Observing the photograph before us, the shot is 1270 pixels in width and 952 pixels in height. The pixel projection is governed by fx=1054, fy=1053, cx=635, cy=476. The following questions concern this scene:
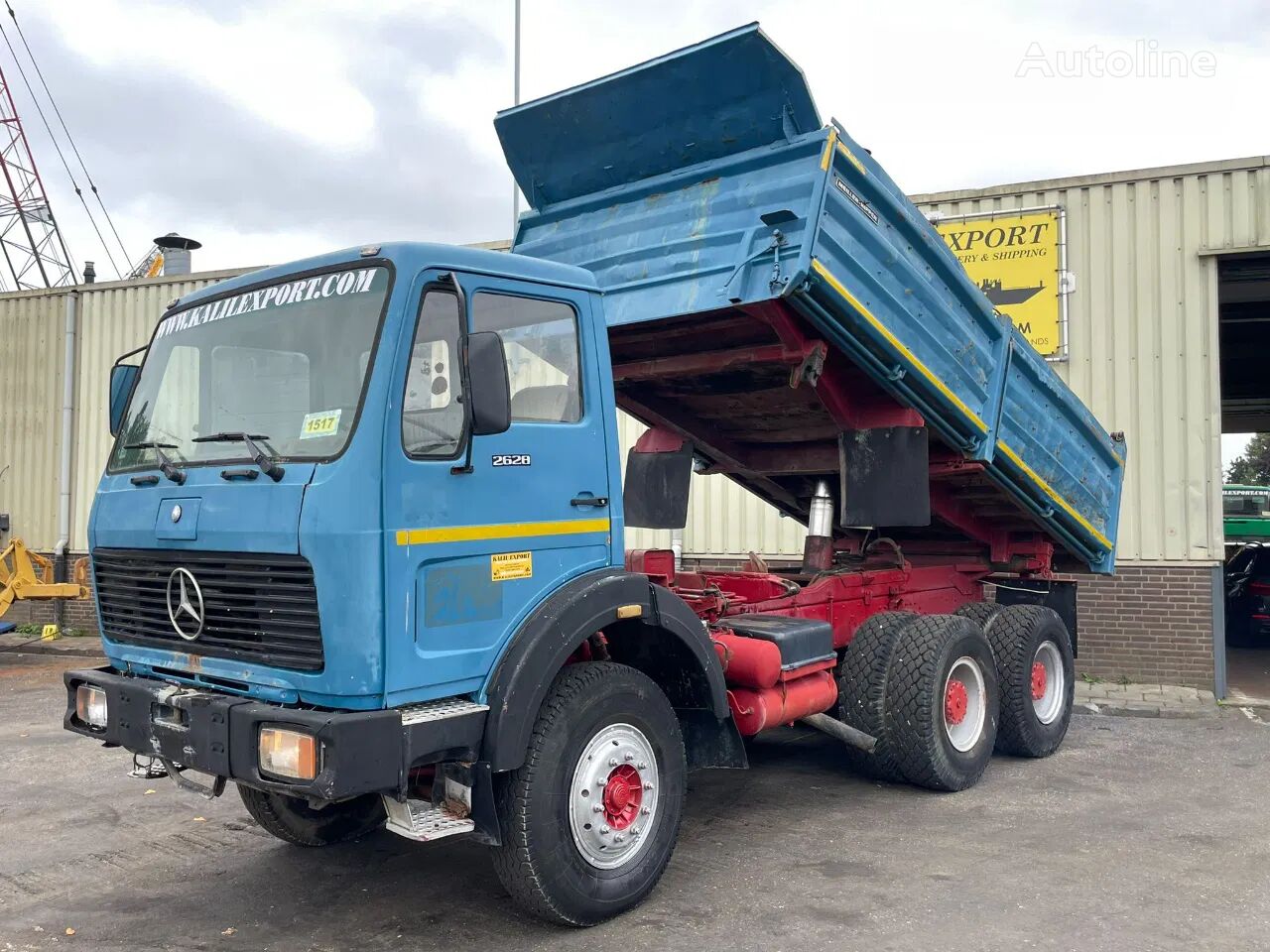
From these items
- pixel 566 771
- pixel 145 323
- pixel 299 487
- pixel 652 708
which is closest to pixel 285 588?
pixel 299 487

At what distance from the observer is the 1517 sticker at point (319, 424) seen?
379 cm

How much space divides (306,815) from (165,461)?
1.95 metres

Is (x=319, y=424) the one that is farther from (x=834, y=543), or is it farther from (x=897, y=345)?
(x=834, y=543)

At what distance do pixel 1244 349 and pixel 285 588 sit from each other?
54.4 feet

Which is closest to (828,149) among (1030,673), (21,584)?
(1030,673)

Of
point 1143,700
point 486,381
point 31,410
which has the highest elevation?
point 31,410

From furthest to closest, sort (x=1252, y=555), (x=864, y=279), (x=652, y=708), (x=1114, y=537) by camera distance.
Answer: (x=1252, y=555)
(x=1114, y=537)
(x=864, y=279)
(x=652, y=708)

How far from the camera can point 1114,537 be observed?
8055 millimetres

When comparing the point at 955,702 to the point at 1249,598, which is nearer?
the point at 955,702

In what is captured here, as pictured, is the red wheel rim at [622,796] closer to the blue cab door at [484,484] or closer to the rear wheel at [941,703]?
the blue cab door at [484,484]

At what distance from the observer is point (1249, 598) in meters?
13.6

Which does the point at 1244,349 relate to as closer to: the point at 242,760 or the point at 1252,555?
the point at 1252,555

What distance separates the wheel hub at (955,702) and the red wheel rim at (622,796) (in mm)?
2541

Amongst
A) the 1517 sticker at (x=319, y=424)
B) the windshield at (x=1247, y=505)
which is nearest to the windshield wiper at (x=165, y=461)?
the 1517 sticker at (x=319, y=424)
